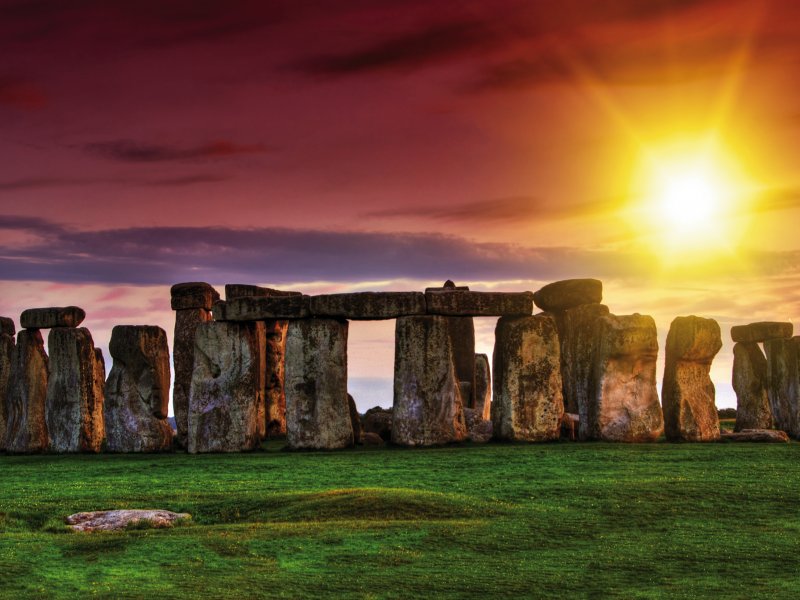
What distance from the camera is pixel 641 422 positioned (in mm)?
22594

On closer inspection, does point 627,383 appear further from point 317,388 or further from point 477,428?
point 317,388

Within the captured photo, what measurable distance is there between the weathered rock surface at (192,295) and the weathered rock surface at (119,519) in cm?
1395

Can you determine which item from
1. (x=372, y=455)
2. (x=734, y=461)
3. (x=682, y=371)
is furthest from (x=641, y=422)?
(x=372, y=455)

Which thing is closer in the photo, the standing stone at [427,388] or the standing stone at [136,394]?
the standing stone at [427,388]

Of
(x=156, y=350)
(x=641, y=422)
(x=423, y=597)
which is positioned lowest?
(x=423, y=597)

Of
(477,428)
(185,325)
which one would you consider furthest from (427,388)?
(185,325)

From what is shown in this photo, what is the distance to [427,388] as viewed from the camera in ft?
74.8

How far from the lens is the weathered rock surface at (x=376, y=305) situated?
75.6ft

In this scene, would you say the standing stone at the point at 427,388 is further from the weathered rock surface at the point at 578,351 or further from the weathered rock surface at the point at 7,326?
the weathered rock surface at the point at 7,326

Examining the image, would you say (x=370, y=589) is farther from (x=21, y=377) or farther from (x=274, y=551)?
(x=21, y=377)

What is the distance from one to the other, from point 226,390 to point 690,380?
942 cm

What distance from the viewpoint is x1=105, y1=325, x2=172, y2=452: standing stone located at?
24234 millimetres

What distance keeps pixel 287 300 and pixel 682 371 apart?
8.08 metres

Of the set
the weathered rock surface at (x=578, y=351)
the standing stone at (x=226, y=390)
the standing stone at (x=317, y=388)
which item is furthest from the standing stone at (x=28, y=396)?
the weathered rock surface at (x=578, y=351)
